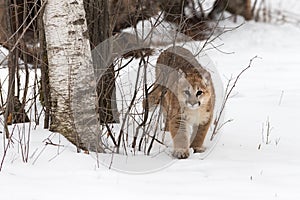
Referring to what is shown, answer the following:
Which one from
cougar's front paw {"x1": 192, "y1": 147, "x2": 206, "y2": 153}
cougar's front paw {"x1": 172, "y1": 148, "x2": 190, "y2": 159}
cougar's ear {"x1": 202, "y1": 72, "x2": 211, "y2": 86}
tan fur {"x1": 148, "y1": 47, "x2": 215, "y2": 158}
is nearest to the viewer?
cougar's front paw {"x1": 172, "y1": 148, "x2": 190, "y2": 159}

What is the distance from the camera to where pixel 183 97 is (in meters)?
4.98

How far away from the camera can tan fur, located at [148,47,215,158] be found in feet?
16.0

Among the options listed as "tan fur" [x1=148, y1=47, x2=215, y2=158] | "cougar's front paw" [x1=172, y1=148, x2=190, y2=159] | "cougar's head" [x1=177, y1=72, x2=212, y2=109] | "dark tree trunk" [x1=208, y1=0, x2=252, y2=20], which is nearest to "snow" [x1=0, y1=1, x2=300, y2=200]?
"cougar's front paw" [x1=172, y1=148, x2=190, y2=159]

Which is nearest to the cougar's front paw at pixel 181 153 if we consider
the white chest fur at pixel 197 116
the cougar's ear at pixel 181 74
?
the white chest fur at pixel 197 116

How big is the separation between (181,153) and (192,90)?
593mm

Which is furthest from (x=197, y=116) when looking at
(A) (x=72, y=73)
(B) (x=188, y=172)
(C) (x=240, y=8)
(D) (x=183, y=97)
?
(C) (x=240, y=8)

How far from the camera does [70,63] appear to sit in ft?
13.7

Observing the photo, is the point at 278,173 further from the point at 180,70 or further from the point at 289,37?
the point at 289,37

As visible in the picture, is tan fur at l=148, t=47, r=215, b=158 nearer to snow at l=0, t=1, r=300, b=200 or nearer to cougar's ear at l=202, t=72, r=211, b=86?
cougar's ear at l=202, t=72, r=211, b=86

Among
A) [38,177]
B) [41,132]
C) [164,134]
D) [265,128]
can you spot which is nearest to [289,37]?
[265,128]

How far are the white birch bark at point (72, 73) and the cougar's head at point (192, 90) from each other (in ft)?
3.04

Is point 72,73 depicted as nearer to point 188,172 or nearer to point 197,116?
point 188,172

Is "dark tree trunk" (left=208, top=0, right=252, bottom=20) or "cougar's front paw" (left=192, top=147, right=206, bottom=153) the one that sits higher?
"dark tree trunk" (left=208, top=0, right=252, bottom=20)

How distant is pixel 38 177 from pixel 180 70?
1.73 metres
